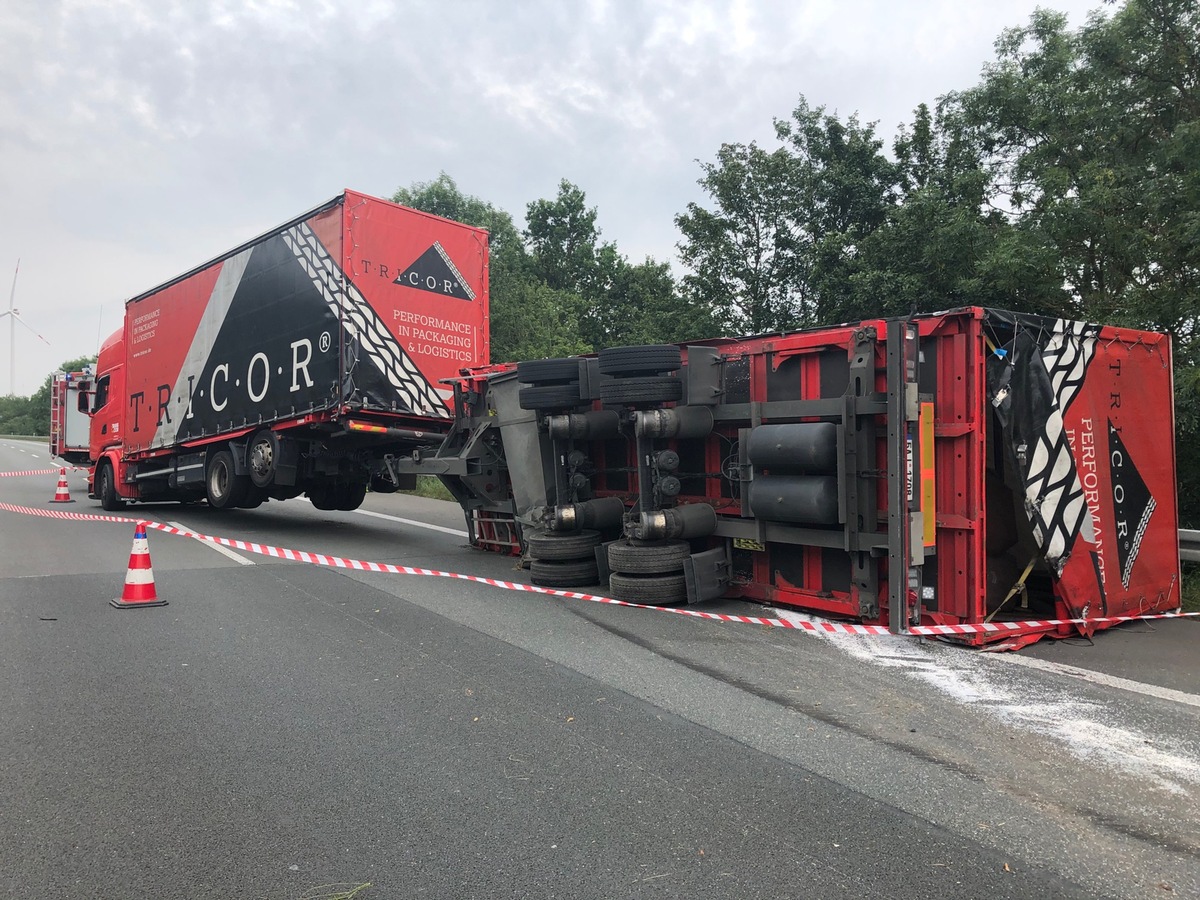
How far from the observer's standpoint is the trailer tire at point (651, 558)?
23.3 ft

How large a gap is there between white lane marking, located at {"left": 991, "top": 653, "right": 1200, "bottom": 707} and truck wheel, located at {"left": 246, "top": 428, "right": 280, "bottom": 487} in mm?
9198

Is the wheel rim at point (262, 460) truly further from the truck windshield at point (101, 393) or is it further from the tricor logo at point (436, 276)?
the truck windshield at point (101, 393)

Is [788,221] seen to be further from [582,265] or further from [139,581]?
[582,265]

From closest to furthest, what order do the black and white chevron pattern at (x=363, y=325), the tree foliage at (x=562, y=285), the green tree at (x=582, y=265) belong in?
the black and white chevron pattern at (x=363, y=325) < the tree foliage at (x=562, y=285) < the green tree at (x=582, y=265)

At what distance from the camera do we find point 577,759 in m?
3.84

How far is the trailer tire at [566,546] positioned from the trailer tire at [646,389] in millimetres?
1529

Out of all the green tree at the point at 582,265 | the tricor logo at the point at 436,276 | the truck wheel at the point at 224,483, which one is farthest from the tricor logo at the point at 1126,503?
the green tree at the point at 582,265

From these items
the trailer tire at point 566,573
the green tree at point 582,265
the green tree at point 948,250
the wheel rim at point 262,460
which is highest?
the green tree at point 582,265

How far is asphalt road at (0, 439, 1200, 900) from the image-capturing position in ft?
9.48

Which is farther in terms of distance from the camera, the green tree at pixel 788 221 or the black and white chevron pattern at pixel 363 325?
the green tree at pixel 788 221

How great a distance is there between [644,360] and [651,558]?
64.9 inches

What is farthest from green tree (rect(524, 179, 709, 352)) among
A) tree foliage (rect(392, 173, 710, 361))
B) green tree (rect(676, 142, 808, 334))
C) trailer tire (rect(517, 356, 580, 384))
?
trailer tire (rect(517, 356, 580, 384))

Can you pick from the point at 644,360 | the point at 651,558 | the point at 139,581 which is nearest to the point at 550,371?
the point at 644,360

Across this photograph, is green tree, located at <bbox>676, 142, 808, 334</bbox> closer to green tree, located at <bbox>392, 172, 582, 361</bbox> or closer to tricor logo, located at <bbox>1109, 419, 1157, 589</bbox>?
green tree, located at <bbox>392, 172, 582, 361</bbox>
